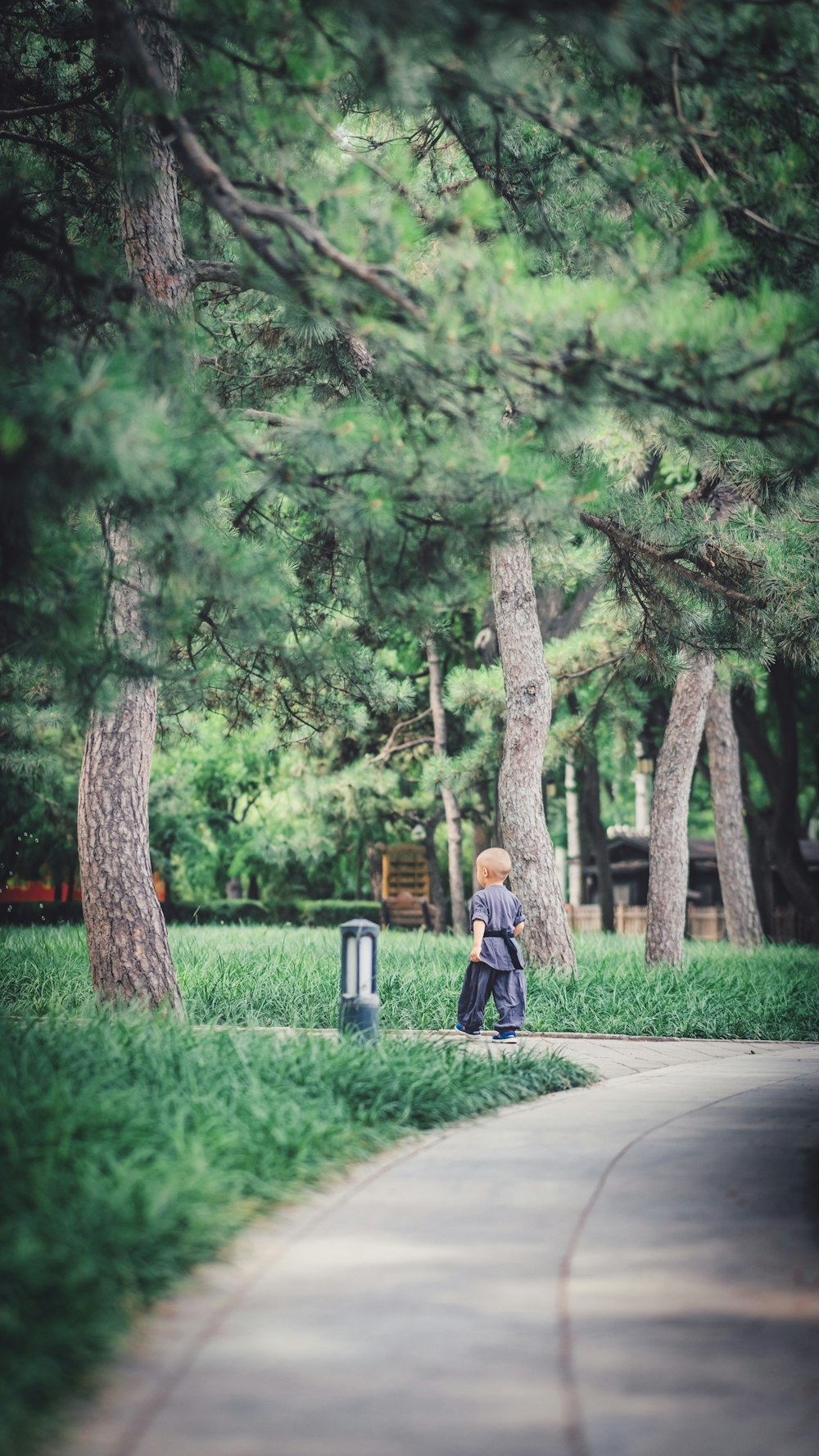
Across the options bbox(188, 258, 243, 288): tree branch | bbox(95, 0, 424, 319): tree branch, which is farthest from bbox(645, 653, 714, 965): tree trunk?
bbox(95, 0, 424, 319): tree branch

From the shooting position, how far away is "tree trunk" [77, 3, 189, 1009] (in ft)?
27.8

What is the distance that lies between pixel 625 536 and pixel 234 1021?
5.14 meters

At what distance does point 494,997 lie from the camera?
9.05 metres

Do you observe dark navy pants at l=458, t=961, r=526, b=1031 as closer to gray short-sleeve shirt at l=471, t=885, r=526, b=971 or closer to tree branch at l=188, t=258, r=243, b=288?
gray short-sleeve shirt at l=471, t=885, r=526, b=971

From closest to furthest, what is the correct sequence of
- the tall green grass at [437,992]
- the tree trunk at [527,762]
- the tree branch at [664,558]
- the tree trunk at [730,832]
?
the tree branch at [664,558] → the tall green grass at [437,992] → the tree trunk at [527,762] → the tree trunk at [730,832]

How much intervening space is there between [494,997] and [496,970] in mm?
203

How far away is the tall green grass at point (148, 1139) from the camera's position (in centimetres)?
316

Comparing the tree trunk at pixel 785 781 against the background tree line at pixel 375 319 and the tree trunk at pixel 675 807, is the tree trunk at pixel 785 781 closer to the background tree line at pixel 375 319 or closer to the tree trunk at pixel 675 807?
the tree trunk at pixel 675 807

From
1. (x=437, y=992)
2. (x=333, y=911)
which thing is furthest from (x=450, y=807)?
(x=437, y=992)

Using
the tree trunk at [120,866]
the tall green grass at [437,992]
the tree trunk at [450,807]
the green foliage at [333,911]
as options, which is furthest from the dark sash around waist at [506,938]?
the green foliage at [333,911]

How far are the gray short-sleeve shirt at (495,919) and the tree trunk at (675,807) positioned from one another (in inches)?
235

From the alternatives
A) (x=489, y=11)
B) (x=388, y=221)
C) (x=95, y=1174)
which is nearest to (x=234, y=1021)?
(x=95, y=1174)

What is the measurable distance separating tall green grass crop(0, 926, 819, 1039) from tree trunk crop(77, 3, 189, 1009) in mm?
804

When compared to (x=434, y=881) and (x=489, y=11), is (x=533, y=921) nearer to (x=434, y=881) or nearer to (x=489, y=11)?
(x=489, y=11)
